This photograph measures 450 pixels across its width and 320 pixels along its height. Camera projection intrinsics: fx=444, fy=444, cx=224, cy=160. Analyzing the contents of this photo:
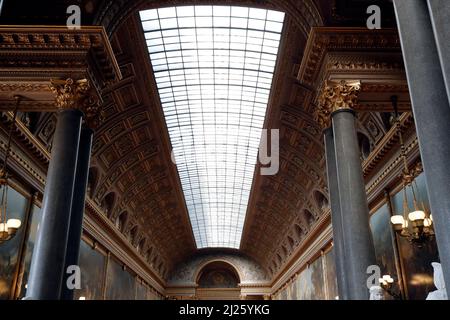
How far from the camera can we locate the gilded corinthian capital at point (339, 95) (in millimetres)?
9461

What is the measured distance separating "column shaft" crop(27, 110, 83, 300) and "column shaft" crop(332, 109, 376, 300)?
5.27 meters

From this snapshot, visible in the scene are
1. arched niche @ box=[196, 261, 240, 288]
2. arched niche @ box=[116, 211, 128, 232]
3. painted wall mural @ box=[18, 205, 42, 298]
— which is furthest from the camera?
arched niche @ box=[196, 261, 240, 288]

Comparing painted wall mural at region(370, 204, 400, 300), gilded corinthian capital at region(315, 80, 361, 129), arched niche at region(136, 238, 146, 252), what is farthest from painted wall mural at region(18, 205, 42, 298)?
arched niche at region(136, 238, 146, 252)

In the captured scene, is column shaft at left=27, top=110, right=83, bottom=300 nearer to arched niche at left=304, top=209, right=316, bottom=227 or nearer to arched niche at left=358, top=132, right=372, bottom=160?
arched niche at left=358, top=132, right=372, bottom=160

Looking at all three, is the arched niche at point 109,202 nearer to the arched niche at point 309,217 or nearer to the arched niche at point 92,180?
the arched niche at point 92,180

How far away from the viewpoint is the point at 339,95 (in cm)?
948

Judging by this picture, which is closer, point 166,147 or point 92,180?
point 92,180

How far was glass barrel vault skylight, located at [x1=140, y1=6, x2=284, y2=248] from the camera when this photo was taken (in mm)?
15500

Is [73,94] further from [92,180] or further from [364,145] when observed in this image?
[364,145]

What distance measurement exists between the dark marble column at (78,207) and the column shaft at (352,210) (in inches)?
218

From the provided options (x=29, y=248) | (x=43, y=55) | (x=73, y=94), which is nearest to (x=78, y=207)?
(x=73, y=94)

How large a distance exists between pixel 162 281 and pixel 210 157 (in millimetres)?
16955

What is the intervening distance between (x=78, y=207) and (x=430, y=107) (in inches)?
295
